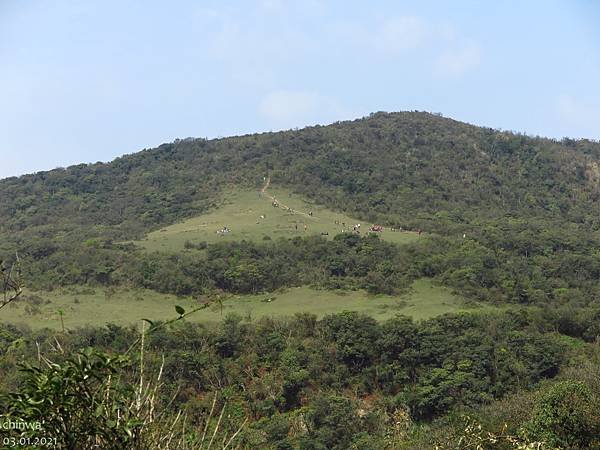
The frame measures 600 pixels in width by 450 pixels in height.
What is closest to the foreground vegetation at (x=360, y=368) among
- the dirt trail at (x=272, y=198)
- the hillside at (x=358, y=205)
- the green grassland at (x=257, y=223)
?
the hillside at (x=358, y=205)

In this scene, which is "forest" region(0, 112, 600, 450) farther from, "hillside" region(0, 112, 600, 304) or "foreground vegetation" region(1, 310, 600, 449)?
"hillside" region(0, 112, 600, 304)

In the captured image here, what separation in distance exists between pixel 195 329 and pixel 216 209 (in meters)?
39.1

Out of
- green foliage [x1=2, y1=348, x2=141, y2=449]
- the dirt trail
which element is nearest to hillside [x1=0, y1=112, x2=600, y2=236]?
the dirt trail

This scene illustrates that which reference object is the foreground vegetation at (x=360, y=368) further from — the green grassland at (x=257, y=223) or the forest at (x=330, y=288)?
the green grassland at (x=257, y=223)

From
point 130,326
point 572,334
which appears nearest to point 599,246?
point 572,334

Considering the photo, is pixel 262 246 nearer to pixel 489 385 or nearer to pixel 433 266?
pixel 433 266

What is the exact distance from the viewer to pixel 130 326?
138 ft

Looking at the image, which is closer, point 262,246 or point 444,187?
point 262,246

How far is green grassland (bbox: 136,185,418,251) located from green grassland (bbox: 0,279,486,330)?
1069cm

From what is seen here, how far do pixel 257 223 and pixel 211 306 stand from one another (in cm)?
2632

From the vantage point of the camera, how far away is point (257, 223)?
69.3 m

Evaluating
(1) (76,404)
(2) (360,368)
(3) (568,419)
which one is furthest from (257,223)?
Result: (1) (76,404)

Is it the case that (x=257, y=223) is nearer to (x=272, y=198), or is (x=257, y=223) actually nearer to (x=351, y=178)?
(x=272, y=198)

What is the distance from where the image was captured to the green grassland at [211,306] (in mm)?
45375
